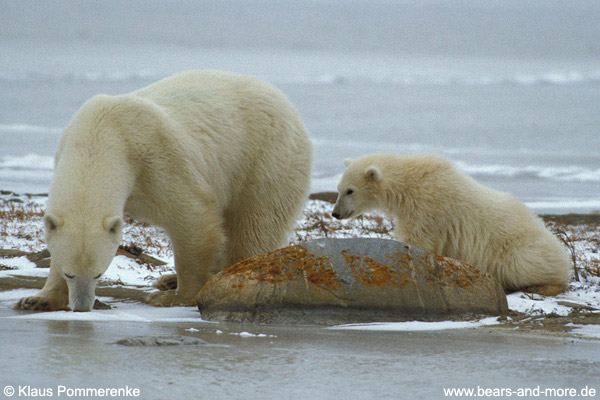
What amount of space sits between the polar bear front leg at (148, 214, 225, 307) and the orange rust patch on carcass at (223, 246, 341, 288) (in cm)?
51

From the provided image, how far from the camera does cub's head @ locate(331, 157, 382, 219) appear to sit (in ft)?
19.6

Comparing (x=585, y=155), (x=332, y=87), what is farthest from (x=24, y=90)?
(x=585, y=155)

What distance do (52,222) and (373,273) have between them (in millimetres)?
1787

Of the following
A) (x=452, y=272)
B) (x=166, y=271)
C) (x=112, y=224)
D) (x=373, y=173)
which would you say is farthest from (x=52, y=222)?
(x=373, y=173)

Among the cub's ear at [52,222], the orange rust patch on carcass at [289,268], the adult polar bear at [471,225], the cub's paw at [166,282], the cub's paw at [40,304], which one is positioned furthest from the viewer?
the cub's paw at [166,282]

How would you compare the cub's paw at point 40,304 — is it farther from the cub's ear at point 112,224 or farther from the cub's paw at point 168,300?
the cub's ear at point 112,224

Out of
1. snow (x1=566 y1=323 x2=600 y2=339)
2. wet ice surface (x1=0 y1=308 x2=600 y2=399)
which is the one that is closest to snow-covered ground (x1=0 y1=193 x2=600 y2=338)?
snow (x1=566 y1=323 x2=600 y2=339)

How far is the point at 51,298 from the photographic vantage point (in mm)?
4676

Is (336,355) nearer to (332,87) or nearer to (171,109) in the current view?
(171,109)

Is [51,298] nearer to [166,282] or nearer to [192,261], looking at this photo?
[192,261]

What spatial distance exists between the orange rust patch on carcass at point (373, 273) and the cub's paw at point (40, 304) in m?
1.78

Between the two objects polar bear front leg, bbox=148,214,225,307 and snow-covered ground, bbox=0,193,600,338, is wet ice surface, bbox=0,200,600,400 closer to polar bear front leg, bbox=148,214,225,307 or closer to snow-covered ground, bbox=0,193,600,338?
snow-covered ground, bbox=0,193,600,338

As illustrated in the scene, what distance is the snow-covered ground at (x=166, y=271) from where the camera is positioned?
423cm

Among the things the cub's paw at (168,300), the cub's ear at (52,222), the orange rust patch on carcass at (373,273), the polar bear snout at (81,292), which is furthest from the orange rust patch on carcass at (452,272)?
the cub's ear at (52,222)
